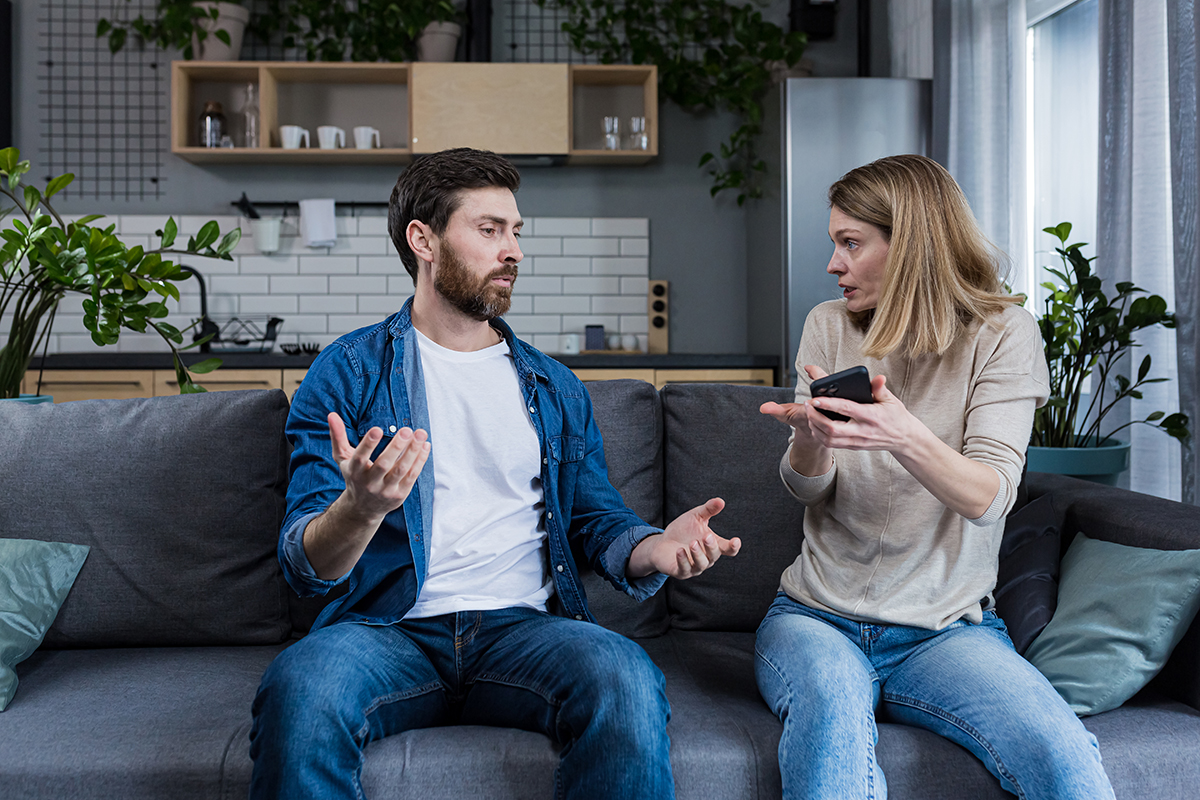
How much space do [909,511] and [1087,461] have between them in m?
1.08

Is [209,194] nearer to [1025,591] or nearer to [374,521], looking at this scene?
[374,521]

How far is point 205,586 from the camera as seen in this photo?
5.44ft

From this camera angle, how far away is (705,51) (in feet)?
14.0

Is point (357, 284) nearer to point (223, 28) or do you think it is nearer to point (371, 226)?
point (371, 226)

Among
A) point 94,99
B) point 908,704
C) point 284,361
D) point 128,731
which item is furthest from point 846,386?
point 94,99

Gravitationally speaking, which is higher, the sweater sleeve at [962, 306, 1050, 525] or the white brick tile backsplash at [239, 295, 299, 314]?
the white brick tile backsplash at [239, 295, 299, 314]

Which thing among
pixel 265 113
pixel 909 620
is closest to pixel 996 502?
pixel 909 620

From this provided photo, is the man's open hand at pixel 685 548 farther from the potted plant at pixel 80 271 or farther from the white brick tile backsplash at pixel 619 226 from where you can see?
the white brick tile backsplash at pixel 619 226

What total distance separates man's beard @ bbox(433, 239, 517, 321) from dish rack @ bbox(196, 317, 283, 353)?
2555mm

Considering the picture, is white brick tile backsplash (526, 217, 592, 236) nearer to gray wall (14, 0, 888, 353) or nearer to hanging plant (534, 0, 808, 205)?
gray wall (14, 0, 888, 353)

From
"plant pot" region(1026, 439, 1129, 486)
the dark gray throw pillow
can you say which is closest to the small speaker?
"plant pot" region(1026, 439, 1129, 486)

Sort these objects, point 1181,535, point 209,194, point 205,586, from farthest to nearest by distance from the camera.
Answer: point 209,194 < point 205,586 < point 1181,535

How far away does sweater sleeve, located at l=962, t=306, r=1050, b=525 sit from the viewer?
1324 millimetres

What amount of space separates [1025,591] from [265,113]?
3.58m
